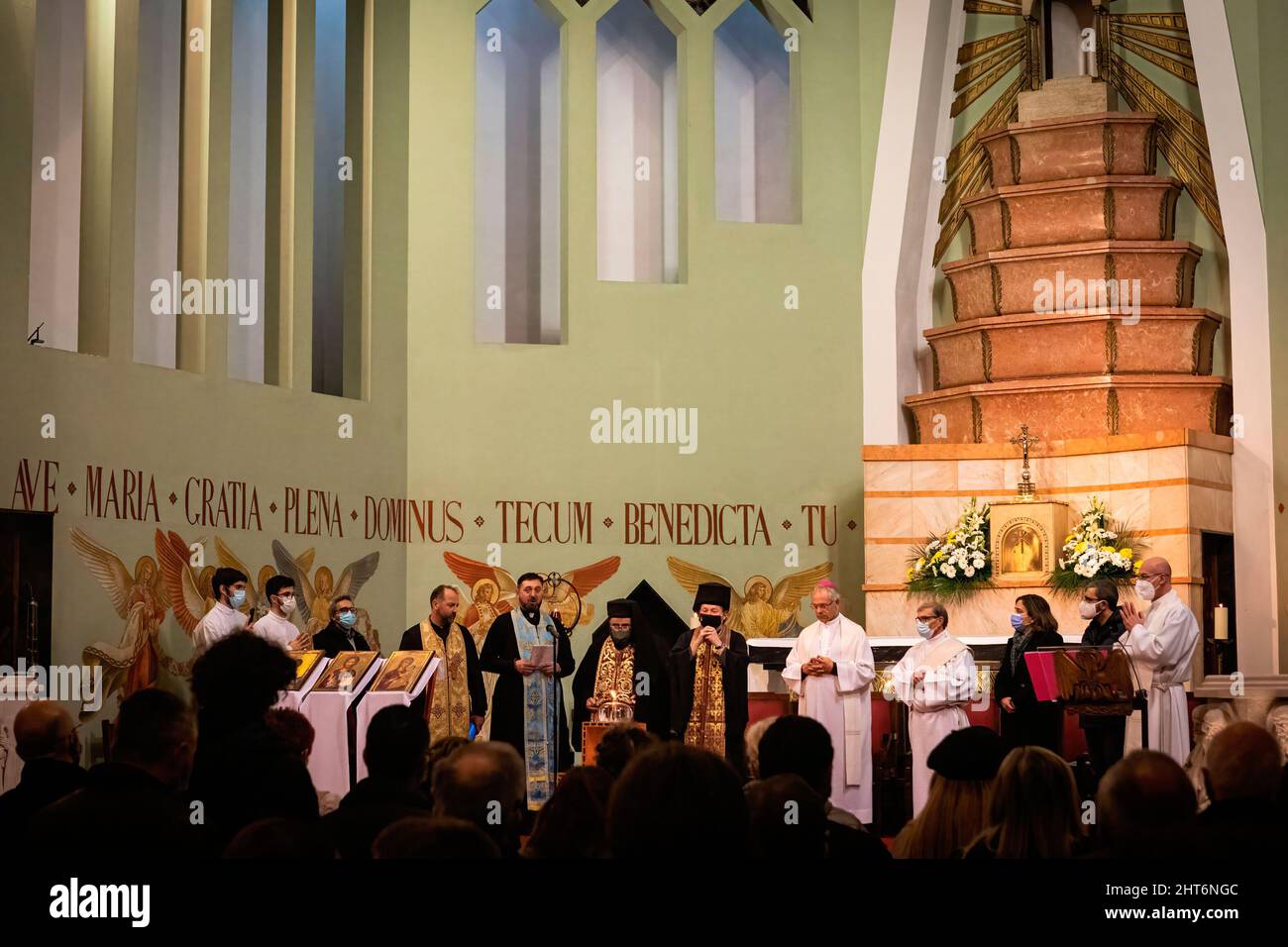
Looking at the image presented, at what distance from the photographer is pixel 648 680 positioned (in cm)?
1130

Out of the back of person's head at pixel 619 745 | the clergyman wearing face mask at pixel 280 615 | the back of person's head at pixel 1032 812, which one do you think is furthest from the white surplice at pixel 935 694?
Answer: the back of person's head at pixel 1032 812

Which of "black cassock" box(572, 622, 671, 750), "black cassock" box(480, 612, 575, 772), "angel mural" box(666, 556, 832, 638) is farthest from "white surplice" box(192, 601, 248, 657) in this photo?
"angel mural" box(666, 556, 832, 638)

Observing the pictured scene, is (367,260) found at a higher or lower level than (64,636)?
higher

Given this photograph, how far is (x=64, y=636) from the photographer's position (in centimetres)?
1203

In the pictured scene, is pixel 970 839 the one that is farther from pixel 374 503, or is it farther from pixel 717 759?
pixel 374 503

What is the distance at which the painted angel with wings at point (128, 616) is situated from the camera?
12.3m

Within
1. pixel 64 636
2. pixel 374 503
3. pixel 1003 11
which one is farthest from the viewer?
pixel 1003 11

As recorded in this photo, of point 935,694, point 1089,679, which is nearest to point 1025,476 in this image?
point 935,694

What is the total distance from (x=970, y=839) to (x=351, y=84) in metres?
13.3

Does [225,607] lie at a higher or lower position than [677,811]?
higher

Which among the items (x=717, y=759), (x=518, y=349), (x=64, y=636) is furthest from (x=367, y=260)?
(x=717, y=759)

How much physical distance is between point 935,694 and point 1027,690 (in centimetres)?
65

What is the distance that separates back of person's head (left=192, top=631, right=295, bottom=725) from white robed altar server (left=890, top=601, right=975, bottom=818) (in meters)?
6.92

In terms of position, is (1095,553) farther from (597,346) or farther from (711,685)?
(597,346)
